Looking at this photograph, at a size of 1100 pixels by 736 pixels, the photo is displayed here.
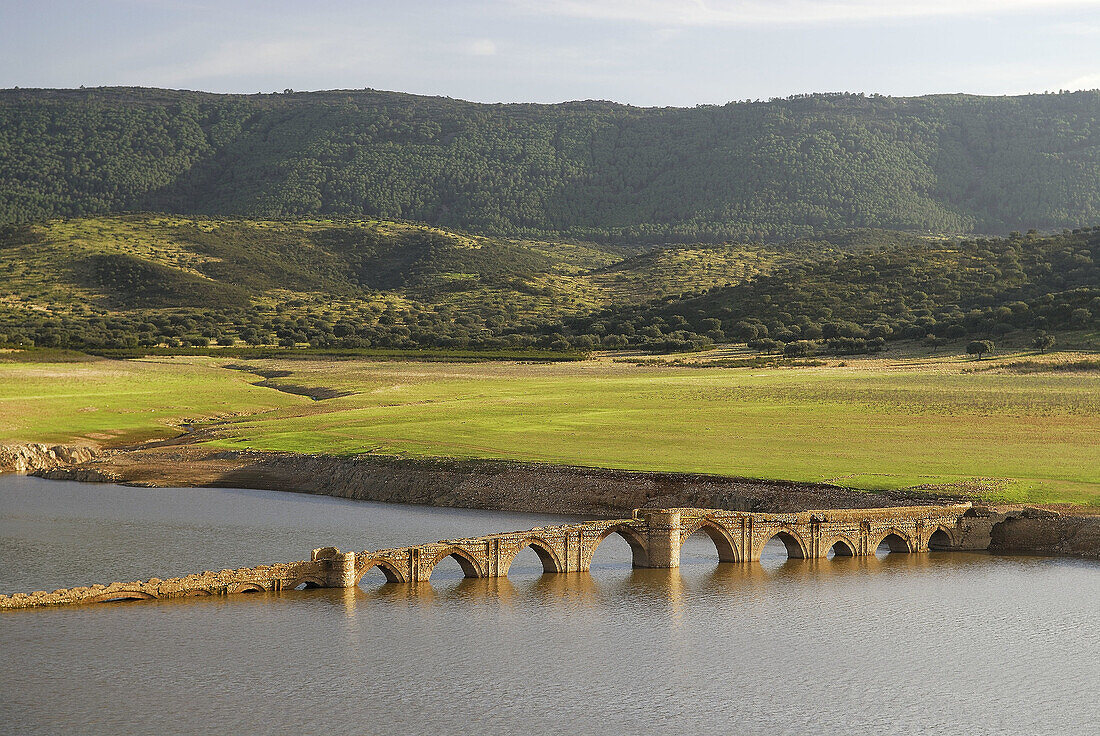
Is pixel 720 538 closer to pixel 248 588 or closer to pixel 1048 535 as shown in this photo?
pixel 1048 535

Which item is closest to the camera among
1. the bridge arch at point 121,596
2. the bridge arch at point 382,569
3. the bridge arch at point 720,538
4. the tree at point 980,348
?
the bridge arch at point 121,596

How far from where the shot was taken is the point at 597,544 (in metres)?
49.2

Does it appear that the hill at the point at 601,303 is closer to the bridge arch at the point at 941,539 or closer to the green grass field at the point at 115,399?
the green grass field at the point at 115,399

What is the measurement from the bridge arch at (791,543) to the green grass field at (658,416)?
6.95m

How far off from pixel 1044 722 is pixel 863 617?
32.9 feet

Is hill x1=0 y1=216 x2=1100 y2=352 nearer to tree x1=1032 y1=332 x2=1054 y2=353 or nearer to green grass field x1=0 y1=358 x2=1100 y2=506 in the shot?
tree x1=1032 y1=332 x2=1054 y2=353

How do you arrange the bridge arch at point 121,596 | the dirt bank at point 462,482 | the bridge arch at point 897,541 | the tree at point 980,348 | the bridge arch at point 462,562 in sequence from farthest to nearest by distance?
the tree at point 980,348 < the dirt bank at point 462,482 < the bridge arch at point 897,541 < the bridge arch at point 462,562 < the bridge arch at point 121,596

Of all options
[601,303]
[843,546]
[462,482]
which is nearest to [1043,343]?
[462,482]

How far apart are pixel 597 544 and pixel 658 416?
1328 inches

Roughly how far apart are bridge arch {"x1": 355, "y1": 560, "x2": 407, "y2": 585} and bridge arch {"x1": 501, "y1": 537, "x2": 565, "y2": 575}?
3850 mm

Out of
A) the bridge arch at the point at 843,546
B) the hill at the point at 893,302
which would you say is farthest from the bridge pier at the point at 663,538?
the hill at the point at 893,302

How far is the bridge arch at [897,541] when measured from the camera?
50.5m

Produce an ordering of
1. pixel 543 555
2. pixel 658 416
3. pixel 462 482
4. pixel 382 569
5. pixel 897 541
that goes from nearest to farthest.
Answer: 1. pixel 382 569
2. pixel 543 555
3. pixel 897 541
4. pixel 462 482
5. pixel 658 416

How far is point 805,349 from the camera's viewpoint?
121m
